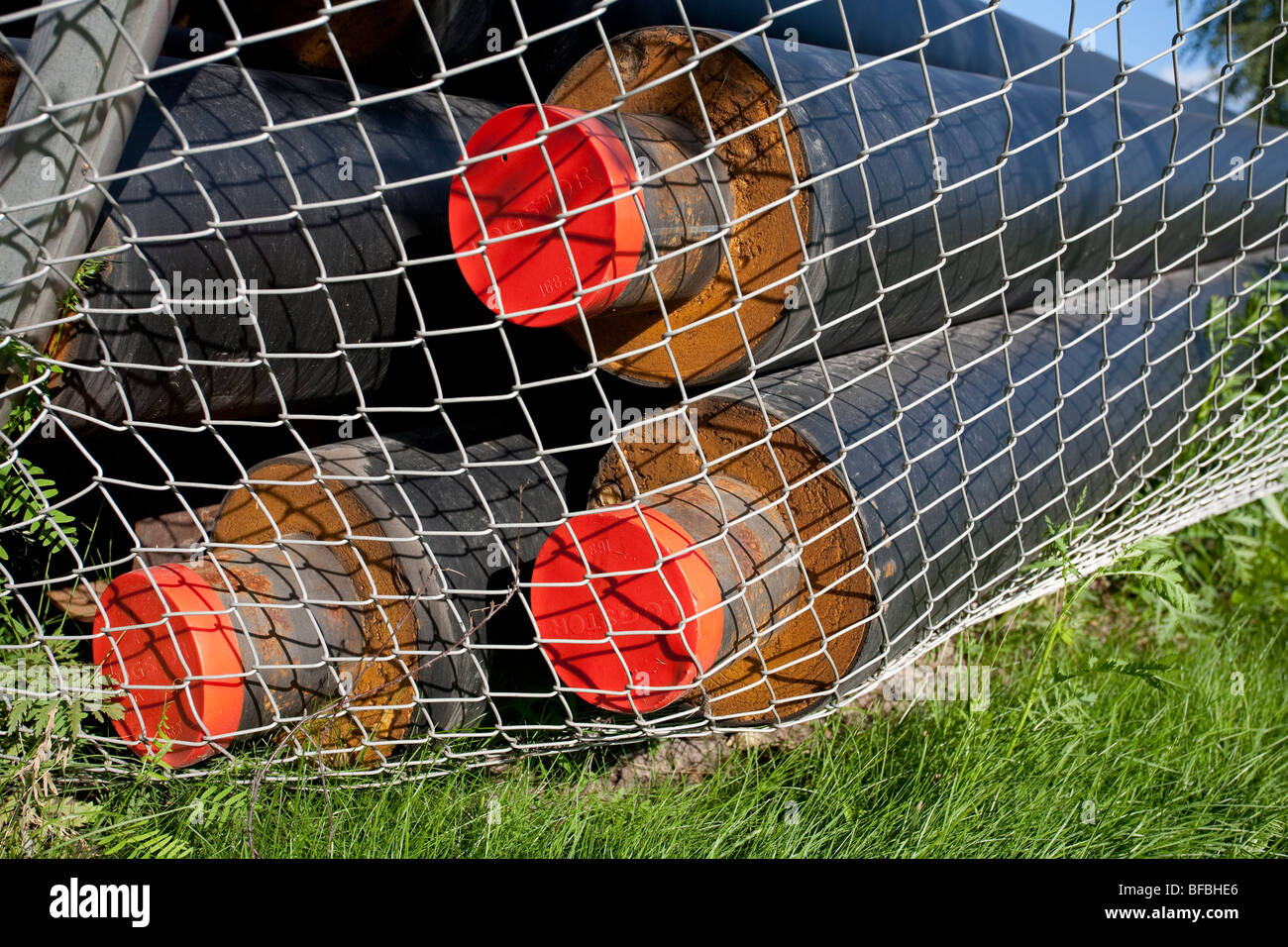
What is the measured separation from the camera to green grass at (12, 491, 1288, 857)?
1601 millimetres

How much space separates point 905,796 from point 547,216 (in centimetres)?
119

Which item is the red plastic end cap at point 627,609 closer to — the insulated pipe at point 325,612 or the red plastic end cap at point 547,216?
the insulated pipe at point 325,612

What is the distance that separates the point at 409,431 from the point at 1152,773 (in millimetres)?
1575

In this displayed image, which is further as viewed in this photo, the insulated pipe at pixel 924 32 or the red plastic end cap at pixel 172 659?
the insulated pipe at pixel 924 32

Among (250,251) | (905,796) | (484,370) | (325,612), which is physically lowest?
(905,796)

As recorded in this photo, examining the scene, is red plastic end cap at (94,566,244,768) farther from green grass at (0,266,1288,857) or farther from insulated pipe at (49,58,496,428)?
insulated pipe at (49,58,496,428)

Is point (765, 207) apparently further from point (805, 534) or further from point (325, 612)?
point (325, 612)

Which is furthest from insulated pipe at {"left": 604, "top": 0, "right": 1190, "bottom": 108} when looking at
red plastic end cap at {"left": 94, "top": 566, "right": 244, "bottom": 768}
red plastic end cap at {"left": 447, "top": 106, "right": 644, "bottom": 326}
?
red plastic end cap at {"left": 94, "top": 566, "right": 244, "bottom": 768}

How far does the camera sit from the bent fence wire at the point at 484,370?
4.53 ft

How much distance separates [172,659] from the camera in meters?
1.51

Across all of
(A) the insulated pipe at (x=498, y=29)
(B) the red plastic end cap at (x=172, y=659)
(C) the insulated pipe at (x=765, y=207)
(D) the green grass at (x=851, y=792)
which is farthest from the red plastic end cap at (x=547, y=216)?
(D) the green grass at (x=851, y=792)

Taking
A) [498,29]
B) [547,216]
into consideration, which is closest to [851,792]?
[547,216]

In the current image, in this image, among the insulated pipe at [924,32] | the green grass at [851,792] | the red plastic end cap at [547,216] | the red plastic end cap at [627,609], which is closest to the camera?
the red plastic end cap at [547,216]
